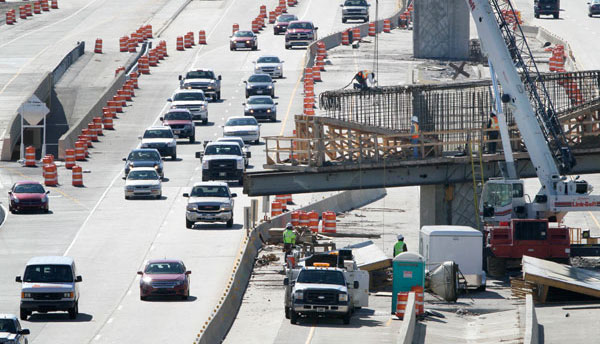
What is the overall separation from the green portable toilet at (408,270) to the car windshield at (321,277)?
98.3 inches

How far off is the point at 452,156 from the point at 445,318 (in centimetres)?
1251

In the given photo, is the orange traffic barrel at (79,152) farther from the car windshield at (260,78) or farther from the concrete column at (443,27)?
the concrete column at (443,27)

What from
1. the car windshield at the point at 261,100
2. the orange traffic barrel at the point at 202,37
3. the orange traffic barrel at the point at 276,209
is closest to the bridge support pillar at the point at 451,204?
the orange traffic barrel at the point at 276,209

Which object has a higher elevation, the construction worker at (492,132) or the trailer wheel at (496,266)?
the construction worker at (492,132)

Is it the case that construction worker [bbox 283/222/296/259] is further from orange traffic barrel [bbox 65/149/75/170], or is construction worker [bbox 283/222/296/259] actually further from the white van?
orange traffic barrel [bbox 65/149/75/170]

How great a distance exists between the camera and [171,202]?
196 ft

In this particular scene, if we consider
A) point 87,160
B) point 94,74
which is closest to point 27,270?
point 87,160

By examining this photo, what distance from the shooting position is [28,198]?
57.8m

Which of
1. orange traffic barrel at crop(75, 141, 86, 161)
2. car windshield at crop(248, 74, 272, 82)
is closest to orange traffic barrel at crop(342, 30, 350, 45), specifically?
car windshield at crop(248, 74, 272, 82)

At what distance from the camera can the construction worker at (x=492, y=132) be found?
5297 cm

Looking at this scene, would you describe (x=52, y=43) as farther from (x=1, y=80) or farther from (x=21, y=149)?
(x=21, y=149)

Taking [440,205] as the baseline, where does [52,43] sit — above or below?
above

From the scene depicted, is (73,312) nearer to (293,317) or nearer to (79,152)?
(293,317)

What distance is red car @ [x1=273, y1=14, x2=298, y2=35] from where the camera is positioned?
107750 millimetres
